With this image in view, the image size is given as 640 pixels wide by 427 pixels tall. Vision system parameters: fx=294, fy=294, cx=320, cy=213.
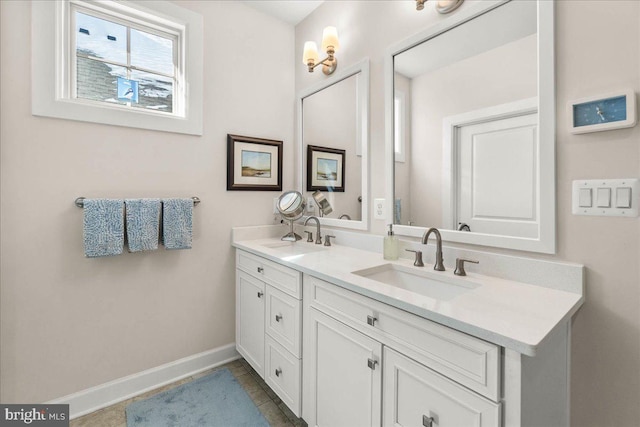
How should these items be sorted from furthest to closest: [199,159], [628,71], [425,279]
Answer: [199,159] → [425,279] → [628,71]

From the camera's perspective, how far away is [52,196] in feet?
5.05

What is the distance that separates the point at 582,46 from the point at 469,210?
2.24ft

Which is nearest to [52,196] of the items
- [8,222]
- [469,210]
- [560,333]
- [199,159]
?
[8,222]

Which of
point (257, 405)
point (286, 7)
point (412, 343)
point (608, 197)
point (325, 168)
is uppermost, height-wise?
point (286, 7)

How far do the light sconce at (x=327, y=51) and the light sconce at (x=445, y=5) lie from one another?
0.62 m

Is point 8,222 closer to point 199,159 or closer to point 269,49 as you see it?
point 199,159

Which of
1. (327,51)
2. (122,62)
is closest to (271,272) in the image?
(327,51)

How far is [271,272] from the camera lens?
167 cm

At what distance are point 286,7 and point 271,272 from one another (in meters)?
1.94

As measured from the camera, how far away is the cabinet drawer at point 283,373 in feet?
4.78

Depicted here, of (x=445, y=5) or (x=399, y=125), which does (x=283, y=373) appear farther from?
(x=445, y=5)

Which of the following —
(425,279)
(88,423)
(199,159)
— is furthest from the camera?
(199,159)

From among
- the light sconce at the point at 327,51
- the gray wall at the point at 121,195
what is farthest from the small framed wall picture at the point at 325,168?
the light sconce at the point at 327,51

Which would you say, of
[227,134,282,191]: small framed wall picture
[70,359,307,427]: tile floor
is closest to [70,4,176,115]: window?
[227,134,282,191]: small framed wall picture
